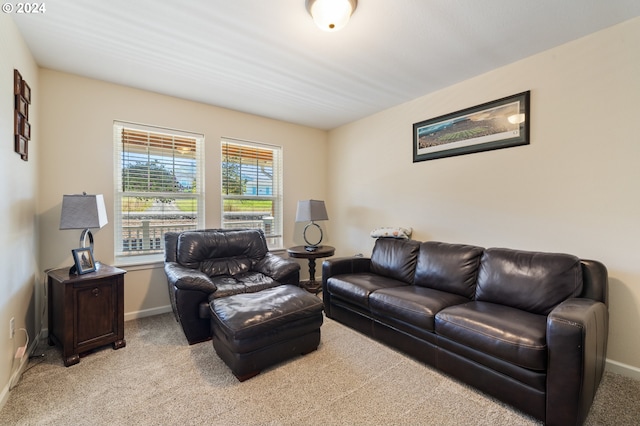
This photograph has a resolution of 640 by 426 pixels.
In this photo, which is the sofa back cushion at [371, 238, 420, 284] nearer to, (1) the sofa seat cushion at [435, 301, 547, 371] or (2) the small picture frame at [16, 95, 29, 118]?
(1) the sofa seat cushion at [435, 301, 547, 371]

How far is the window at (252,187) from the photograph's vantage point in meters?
3.82

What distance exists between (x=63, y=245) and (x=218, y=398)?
7.28 ft

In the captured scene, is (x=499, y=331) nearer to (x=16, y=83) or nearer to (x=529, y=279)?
(x=529, y=279)

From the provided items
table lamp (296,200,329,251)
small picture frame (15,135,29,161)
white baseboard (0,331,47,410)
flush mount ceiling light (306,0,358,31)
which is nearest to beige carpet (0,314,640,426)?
white baseboard (0,331,47,410)

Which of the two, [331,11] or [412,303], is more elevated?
[331,11]

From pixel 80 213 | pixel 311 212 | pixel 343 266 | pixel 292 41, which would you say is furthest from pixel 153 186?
pixel 343 266

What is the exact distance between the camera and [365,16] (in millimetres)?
1939

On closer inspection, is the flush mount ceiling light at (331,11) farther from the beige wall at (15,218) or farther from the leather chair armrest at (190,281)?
the leather chair armrest at (190,281)

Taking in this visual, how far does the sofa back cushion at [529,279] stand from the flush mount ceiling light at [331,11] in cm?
218

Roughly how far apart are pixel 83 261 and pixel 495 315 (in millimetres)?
3195

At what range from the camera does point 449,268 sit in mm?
2607

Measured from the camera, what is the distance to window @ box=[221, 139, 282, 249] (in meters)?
3.82

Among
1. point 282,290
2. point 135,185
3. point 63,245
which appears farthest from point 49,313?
point 282,290

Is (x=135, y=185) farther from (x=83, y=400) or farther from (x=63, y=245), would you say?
(x=83, y=400)
